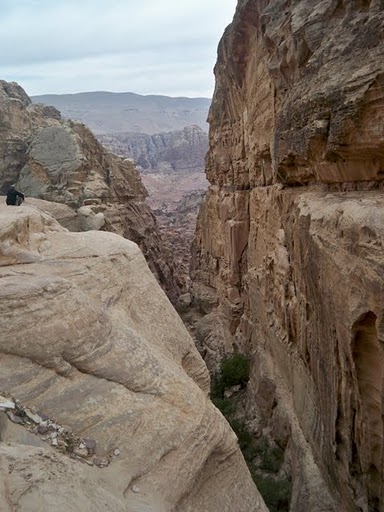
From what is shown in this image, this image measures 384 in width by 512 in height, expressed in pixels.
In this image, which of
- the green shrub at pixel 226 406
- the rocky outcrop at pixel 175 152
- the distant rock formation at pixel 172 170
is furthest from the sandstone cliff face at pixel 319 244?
the rocky outcrop at pixel 175 152

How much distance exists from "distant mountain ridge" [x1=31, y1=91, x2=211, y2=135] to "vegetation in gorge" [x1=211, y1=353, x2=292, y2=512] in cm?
13420

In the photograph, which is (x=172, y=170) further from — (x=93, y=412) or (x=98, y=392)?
(x=93, y=412)

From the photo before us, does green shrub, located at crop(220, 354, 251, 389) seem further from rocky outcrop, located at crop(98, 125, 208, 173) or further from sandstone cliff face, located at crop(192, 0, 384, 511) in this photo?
rocky outcrop, located at crop(98, 125, 208, 173)

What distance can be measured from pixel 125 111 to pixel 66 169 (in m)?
157

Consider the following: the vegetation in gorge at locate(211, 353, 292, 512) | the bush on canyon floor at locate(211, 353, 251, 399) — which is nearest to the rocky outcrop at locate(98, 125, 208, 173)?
the bush on canyon floor at locate(211, 353, 251, 399)

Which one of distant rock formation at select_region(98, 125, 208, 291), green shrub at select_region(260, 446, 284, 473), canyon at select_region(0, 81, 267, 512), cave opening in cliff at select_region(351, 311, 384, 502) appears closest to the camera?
canyon at select_region(0, 81, 267, 512)

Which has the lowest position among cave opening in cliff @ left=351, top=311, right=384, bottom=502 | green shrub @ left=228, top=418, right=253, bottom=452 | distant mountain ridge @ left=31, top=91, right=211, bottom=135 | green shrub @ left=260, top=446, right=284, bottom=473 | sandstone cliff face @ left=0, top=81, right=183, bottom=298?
green shrub @ left=228, top=418, right=253, bottom=452


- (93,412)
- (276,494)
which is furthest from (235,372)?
(93,412)

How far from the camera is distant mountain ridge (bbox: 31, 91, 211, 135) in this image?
152125mm

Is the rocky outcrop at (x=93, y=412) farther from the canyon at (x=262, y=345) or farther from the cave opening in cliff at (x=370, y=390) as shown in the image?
the cave opening in cliff at (x=370, y=390)

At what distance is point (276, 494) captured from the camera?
923 cm

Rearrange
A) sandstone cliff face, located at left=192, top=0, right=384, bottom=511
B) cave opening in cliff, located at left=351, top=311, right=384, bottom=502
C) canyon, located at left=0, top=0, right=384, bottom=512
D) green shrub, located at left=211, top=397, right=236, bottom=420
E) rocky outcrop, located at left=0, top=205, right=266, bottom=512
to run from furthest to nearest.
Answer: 1. green shrub, located at left=211, top=397, right=236, bottom=420
2. sandstone cliff face, located at left=192, top=0, right=384, bottom=511
3. cave opening in cliff, located at left=351, top=311, right=384, bottom=502
4. canyon, located at left=0, top=0, right=384, bottom=512
5. rocky outcrop, located at left=0, top=205, right=266, bottom=512

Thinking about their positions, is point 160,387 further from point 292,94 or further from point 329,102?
point 292,94

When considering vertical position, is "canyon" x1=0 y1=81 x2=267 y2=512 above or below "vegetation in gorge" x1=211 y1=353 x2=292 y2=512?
above
